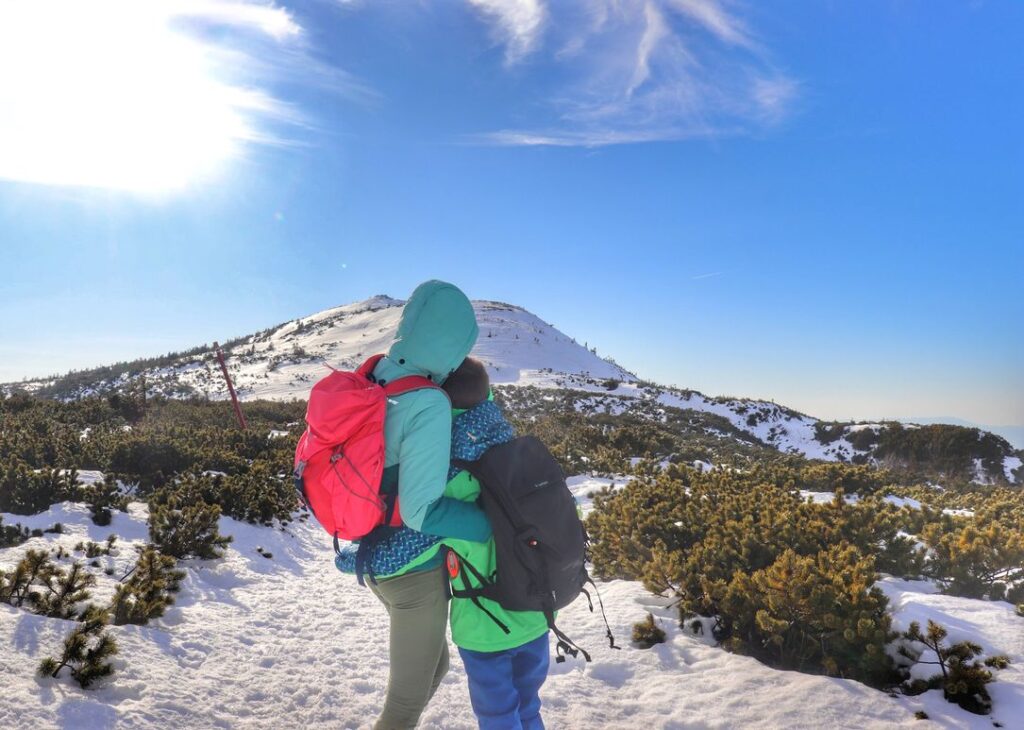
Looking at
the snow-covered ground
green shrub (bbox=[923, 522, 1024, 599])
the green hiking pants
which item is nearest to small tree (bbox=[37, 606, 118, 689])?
the snow-covered ground

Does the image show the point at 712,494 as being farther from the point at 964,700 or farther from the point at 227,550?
the point at 227,550

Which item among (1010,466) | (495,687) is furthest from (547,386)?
(495,687)

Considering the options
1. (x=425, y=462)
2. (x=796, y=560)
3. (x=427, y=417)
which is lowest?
(x=796, y=560)

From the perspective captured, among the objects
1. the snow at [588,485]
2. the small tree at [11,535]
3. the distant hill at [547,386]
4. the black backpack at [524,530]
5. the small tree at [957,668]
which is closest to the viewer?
the black backpack at [524,530]

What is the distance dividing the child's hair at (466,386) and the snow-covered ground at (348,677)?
2658mm

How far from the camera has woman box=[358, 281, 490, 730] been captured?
204 centimetres

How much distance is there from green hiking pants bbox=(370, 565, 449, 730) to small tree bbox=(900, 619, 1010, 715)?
3385 millimetres

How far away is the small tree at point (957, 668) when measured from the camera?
132 inches

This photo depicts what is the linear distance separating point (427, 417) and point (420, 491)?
0.28m

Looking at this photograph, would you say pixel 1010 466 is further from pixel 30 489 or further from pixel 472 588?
pixel 30 489

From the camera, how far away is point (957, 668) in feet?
11.3

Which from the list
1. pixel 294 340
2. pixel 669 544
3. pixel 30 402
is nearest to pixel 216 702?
pixel 669 544

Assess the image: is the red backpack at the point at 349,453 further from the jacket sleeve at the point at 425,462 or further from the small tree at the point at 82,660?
the small tree at the point at 82,660

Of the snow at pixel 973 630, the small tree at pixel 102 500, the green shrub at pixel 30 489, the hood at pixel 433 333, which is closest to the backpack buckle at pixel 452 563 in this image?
the hood at pixel 433 333
